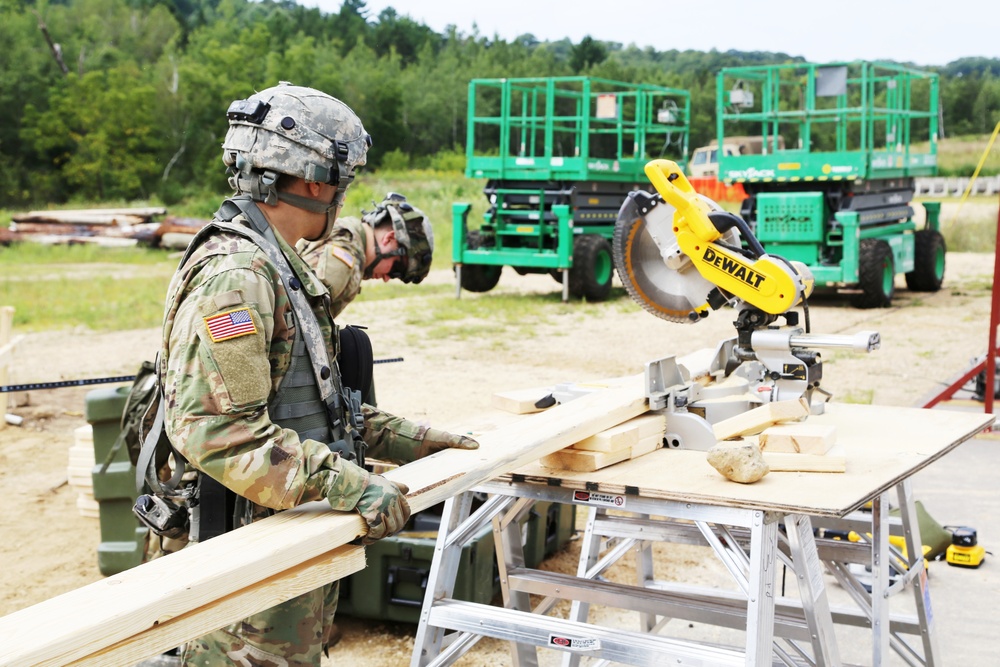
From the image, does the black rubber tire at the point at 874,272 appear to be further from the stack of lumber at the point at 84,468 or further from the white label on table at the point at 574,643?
the white label on table at the point at 574,643

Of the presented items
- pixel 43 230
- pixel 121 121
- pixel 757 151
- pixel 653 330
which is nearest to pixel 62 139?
pixel 121 121

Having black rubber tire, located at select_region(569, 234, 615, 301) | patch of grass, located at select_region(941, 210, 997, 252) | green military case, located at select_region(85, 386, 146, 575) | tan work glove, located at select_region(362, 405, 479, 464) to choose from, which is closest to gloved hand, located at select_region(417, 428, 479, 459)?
tan work glove, located at select_region(362, 405, 479, 464)

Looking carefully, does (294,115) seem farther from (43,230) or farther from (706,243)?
(43,230)

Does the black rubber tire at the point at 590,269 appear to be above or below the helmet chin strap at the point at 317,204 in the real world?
above

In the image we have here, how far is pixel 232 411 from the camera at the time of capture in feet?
7.47

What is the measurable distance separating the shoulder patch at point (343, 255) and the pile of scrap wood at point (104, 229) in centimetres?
1934

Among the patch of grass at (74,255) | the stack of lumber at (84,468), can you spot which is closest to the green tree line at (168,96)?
the patch of grass at (74,255)

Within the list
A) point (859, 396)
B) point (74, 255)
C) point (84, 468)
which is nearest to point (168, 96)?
point (74, 255)

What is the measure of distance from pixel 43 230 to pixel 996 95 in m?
57.4

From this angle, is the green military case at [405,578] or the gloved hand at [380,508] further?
the green military case at [405,578]

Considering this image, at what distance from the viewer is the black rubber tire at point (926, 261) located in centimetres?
1593

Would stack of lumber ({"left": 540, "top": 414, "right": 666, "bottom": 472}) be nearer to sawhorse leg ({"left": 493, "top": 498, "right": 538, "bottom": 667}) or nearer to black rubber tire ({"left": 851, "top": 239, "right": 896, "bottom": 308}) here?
sawhorse leg ({"left": 493, "top": 498, "right": 538, "bottom": 667})

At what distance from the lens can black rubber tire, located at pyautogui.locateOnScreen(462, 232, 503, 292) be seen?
15.6 metres

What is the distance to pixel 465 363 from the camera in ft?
34.7
